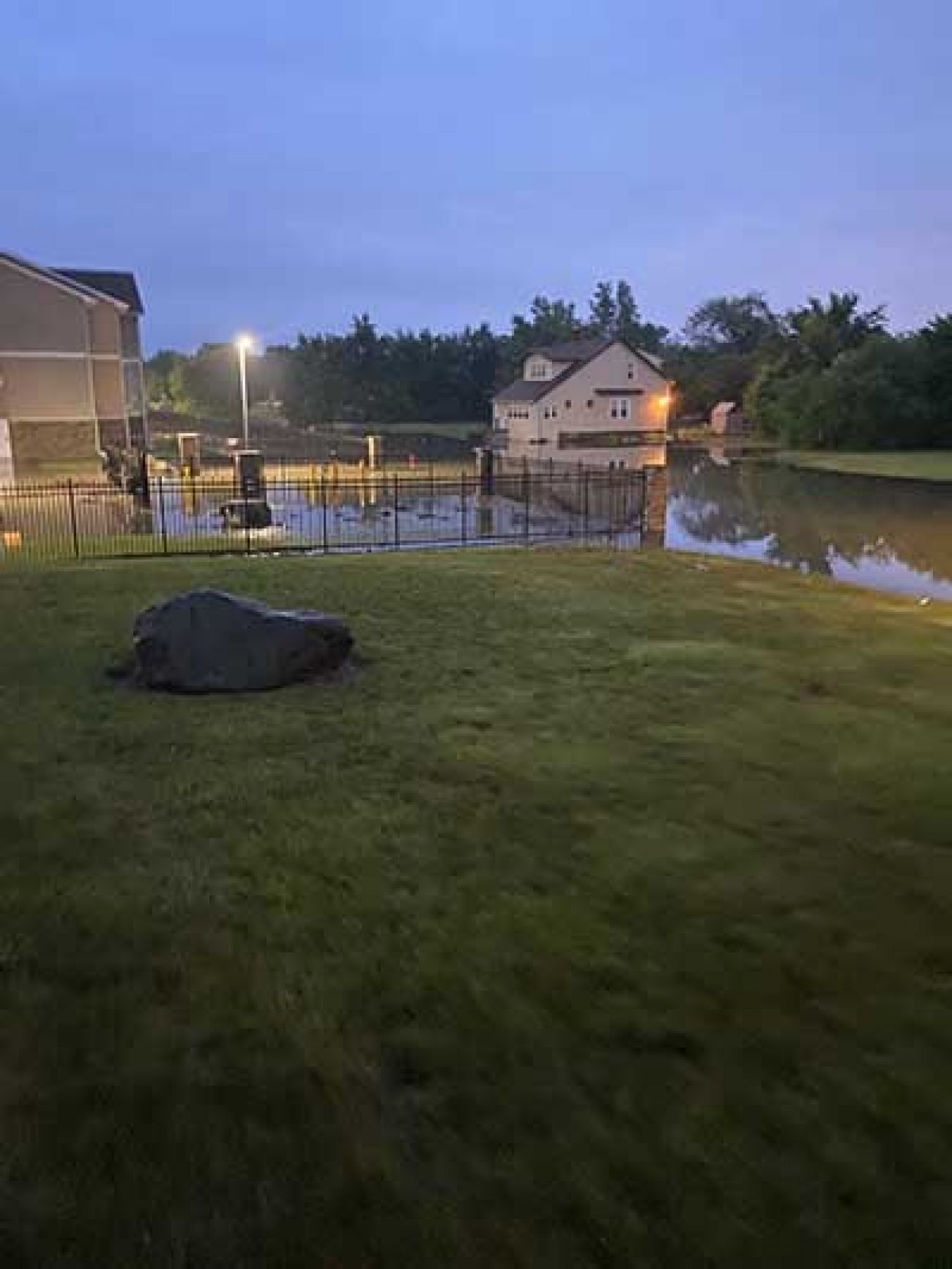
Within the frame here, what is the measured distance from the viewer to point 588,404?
59.7 metres

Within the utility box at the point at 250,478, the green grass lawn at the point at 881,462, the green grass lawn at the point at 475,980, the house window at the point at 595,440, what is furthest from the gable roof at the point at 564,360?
the green grass lawn at the point at 475,980

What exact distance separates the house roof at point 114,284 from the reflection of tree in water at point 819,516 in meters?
26.3

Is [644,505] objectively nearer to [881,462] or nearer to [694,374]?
[881,462]

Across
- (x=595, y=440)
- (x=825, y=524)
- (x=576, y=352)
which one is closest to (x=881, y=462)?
(x=595, y=440)

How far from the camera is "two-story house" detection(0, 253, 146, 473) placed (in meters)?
34.3

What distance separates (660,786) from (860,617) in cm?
773

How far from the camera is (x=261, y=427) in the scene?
62875 mm

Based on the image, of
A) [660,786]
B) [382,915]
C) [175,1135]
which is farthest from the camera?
[660,786]

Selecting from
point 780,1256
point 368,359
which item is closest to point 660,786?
point 780,1256

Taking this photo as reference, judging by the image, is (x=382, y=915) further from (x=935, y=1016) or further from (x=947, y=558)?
(x=947, y=558)

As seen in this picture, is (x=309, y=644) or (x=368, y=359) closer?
(x=309, y=644)

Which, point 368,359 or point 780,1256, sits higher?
point 368,359

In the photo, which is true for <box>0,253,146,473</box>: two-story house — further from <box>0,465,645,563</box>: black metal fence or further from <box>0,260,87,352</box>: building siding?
<box>0,465,645,563</box>: black metal fence

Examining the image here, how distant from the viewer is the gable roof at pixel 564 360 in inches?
2309
